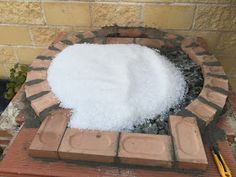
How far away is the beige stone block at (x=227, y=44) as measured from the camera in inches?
64.7

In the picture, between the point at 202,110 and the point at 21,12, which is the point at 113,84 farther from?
the point at 21,12

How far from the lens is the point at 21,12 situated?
67.1 inches

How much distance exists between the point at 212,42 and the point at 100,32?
70 cm

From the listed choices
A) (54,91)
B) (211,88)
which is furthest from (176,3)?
(54,91)

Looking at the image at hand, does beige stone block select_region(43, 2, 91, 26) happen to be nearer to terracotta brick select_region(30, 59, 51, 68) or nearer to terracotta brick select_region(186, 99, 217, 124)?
terracotta brick select_region(30, 59, 51, 68)

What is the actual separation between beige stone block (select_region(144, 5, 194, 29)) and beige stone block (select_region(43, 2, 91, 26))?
1.21ft

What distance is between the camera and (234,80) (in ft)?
6.03

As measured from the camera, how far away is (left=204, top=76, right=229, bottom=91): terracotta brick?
3.83 feet

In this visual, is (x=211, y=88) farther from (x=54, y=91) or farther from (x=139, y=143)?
(x=54, y=91)

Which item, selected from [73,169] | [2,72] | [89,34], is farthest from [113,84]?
[2,72]

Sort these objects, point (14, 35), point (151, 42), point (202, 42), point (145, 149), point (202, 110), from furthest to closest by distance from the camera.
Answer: point (14, 35)
point (202, 42)
point (151, 42)
point (202, 110)
point (145, 149)

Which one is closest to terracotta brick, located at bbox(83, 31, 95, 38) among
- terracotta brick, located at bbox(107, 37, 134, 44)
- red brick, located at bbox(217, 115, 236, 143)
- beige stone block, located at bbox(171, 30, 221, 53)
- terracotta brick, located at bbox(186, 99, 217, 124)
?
terracotta brick, located at bbox(107, 37, 134, 44)

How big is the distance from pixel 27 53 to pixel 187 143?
1375 mm

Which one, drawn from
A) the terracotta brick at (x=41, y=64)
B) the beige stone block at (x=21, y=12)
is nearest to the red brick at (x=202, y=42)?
the terracotta brick at (x=41, y=64)
